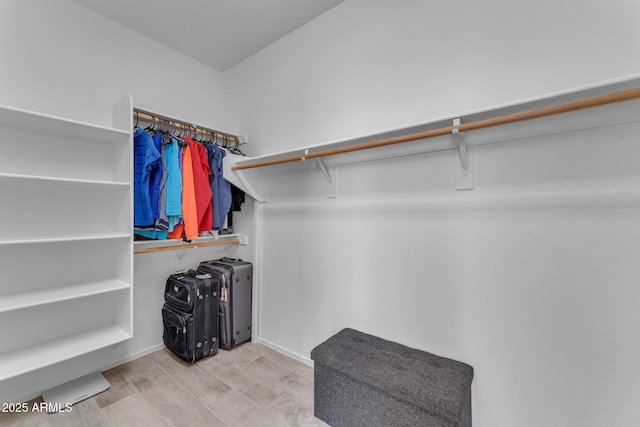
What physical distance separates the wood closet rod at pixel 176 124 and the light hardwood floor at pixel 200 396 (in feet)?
6.10

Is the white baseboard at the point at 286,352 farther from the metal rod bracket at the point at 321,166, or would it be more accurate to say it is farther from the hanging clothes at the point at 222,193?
the metal rod bracket at the point at 321,166

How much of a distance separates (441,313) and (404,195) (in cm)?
69

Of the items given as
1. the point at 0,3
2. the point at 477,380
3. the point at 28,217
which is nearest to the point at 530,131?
the point at 477,380

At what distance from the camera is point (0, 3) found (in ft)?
5.25

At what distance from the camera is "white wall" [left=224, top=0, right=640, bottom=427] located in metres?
1.08

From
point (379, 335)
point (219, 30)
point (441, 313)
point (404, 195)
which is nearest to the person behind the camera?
point (441, 313)

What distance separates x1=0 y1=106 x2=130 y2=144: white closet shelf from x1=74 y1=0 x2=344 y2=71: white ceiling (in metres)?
0.97

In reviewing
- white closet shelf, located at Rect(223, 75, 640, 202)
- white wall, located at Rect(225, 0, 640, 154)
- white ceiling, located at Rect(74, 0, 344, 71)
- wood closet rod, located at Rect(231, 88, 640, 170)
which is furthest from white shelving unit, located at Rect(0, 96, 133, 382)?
wood closet rod, located at Rect(231, 88, 640, 170)

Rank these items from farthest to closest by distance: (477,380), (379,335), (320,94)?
(320,94), (379,335), (477,380)

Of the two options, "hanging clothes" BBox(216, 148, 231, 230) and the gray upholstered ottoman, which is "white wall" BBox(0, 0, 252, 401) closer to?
"hanging clothes" BBox(216, 148, 231, 230)

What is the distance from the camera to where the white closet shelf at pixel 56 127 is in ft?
4.76

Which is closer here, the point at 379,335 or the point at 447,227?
the point at 447,227

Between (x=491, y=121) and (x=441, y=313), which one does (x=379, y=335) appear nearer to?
(x=441, y=313)

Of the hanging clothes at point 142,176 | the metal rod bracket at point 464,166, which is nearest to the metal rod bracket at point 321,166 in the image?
the metal rod bracket at point 464,166
